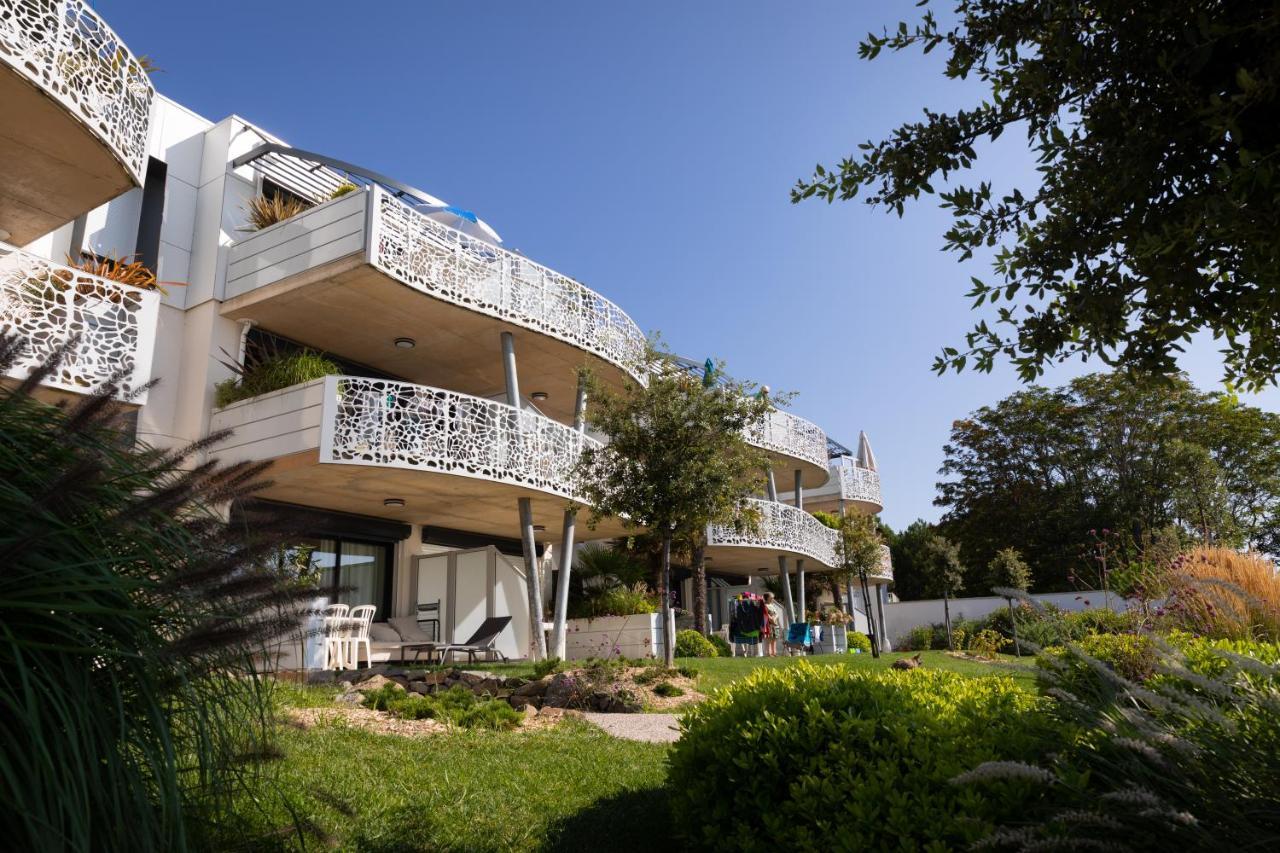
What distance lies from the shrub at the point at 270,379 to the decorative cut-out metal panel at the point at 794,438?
48.8ft

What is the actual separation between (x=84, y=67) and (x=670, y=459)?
9.16 meters

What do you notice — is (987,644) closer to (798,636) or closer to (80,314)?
(798,636)

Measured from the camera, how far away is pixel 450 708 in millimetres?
8672

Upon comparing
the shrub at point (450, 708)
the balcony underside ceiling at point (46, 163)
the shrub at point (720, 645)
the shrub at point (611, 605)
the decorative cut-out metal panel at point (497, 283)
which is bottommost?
the shrub at point (450, 708)

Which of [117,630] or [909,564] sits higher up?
[909,564]

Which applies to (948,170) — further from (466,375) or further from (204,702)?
(466,375)

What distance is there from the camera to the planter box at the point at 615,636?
63.3 ft

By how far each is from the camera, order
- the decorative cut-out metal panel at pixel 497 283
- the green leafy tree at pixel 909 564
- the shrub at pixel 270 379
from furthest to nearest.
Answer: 1. the green leafy tree at pixel 909 564
2. the shrub at pixel 270 379
3. the decorative cut-out metal panel at pixel 497 283

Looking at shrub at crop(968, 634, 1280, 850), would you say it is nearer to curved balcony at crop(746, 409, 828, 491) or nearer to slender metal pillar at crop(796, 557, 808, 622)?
curved balcony at crop(746, 409, 828, 491)

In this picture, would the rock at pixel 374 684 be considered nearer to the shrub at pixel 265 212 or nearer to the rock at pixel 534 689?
the rock at pixel 534 689

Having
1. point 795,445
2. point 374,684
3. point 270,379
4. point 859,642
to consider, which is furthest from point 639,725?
point 859,642

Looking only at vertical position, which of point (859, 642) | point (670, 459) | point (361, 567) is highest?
point (670, 459)

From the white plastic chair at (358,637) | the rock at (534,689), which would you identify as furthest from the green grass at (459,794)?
the white plastic chair at (358,637)

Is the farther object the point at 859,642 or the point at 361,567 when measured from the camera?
the point at 859,642
